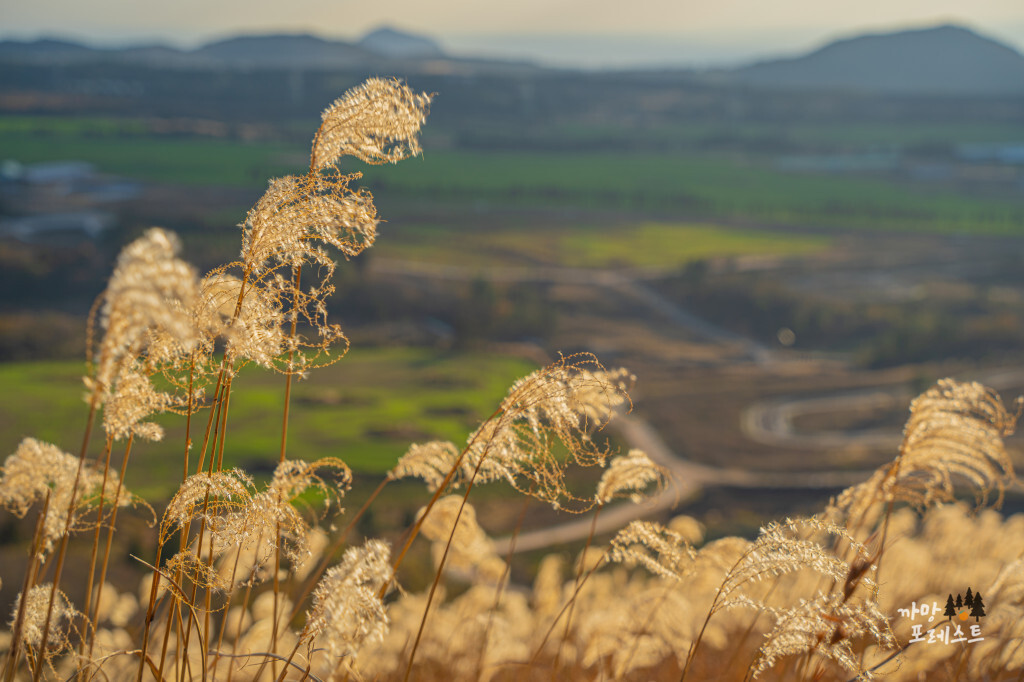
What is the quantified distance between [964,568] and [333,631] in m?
5.63

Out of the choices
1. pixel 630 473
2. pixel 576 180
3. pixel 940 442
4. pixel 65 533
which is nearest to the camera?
pixel 65 533

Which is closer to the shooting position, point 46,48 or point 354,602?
point 354,602

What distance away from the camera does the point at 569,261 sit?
284 feet

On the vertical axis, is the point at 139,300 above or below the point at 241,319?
above

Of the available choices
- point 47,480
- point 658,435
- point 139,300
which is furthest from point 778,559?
point 658,435

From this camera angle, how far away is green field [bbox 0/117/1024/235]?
95.6 metres

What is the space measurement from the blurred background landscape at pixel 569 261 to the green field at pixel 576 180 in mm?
514

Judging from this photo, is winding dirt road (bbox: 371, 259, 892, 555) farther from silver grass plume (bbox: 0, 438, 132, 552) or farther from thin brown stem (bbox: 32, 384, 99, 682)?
silver grass plume (bbox: 0, 438, 132, 552)

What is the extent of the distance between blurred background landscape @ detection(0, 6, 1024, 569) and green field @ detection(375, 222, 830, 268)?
18.4 inches

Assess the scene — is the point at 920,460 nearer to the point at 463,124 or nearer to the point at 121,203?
the point at 121,203

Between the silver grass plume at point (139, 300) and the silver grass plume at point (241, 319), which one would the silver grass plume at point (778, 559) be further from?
the silver grass plume at point (139, 300)

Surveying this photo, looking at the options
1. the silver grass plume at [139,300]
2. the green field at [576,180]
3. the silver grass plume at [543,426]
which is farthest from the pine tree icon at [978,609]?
the green field at [576,180]

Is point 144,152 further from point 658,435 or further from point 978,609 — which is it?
point 978,609

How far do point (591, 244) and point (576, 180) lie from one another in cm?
3567
